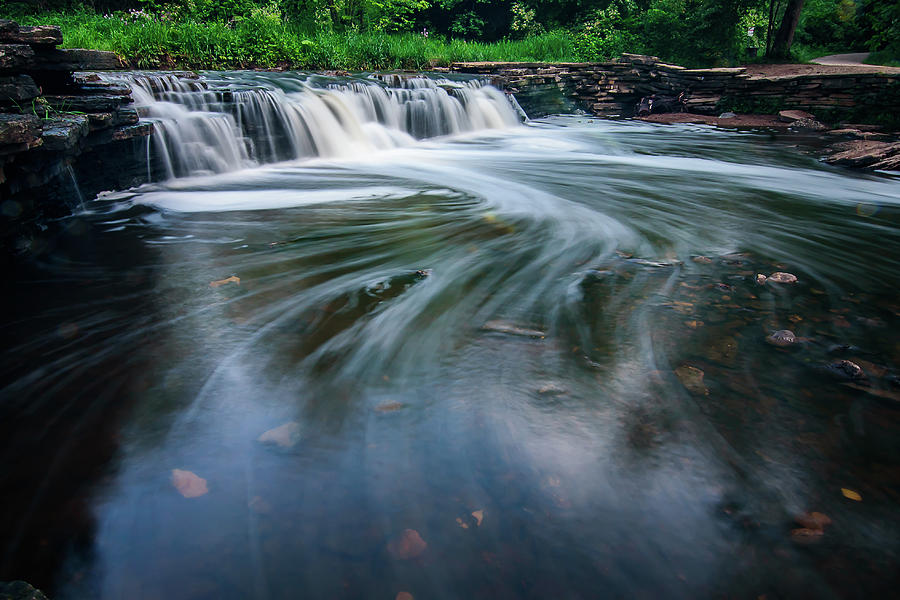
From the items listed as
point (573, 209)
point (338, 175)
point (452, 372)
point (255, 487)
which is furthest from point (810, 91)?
point (255, 487)

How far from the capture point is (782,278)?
343 centimetres

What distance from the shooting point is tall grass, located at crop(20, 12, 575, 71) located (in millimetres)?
9438

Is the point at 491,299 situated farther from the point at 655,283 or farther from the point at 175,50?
the point at 175,50

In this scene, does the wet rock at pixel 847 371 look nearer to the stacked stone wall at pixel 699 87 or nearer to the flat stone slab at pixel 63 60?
the flat stone slab at pixel 63 60

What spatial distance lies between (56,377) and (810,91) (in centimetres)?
1627

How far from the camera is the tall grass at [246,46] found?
31.0 ft

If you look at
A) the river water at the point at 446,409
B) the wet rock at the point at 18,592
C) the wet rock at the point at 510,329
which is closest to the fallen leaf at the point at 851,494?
the river water at the point at 446,409

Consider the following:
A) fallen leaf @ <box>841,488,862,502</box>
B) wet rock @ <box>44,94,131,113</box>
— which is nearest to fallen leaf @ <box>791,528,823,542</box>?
fallen leaf @ <box>841,488,862,502</box>

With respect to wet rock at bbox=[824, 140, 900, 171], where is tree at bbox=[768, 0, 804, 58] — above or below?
above

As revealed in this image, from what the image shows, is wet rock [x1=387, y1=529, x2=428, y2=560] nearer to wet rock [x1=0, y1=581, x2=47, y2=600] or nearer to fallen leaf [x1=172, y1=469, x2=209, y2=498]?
fallen leaf [x1=172, y1=469, x2=209, y2=498]

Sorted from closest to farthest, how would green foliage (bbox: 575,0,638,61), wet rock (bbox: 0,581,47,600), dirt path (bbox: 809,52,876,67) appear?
1. wet rock (bbox: 0,581,47,600)
2. green foliage (bbox: 575,0,638,61)
3. dirt path (bbox: 809,52,876,67)

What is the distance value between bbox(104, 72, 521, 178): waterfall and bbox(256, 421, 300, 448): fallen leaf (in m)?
5.32

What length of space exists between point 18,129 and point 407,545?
3291mm

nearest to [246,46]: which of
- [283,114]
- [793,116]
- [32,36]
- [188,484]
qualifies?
[283,114]
